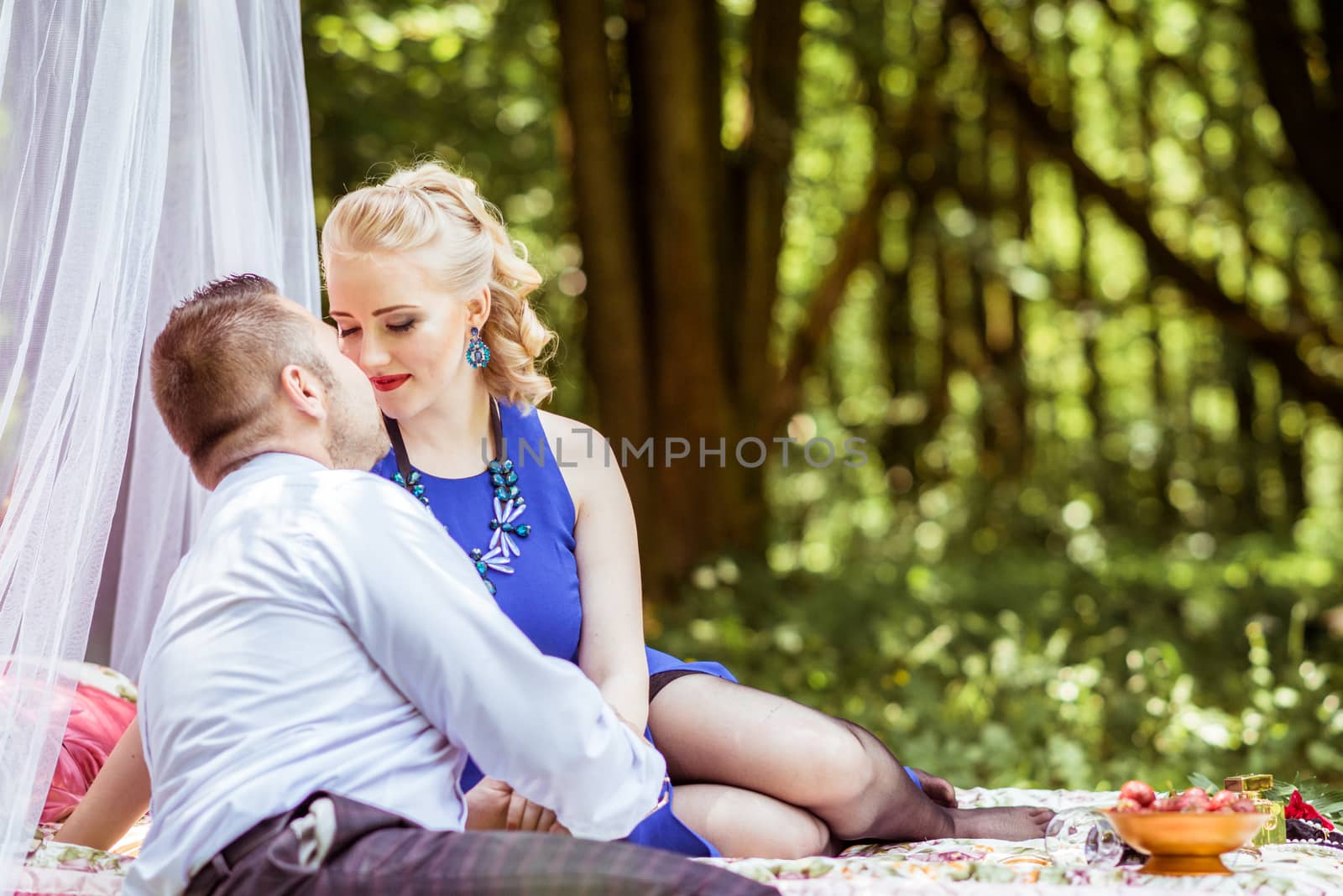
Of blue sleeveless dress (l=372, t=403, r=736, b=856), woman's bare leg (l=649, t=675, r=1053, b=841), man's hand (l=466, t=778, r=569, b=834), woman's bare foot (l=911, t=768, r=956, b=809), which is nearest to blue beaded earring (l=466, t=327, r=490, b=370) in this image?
blue sleeveless dress (l=372, t=403, r=736, b=856)

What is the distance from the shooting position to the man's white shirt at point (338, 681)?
1.58 metres

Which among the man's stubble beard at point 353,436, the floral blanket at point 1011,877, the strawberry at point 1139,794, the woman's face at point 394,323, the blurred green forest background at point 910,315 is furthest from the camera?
the blurred green forest background at point 910,315

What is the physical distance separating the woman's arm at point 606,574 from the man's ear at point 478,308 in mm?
230

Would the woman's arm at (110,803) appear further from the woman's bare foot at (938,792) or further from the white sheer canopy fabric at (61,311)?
the woman's bare foot at (938,792)

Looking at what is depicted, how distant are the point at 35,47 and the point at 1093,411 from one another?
1189 cm

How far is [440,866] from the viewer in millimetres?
1515

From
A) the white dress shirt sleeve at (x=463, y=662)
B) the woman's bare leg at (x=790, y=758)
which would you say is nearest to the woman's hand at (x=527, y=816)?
the white dress shirt sleeve at (x=463, y=662)

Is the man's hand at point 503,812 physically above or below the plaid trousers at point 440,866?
below

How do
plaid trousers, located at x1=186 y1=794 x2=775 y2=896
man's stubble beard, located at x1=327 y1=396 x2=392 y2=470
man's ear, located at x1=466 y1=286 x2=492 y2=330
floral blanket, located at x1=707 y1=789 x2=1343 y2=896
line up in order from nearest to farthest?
plaid trousers, located at x1=186 y1=794 x2=775 y2=896
man's stubble beard, located at x1=327 y1=396 x2=392 y2=470
floral blanket, located at x1=707 y1=789 x2=1343 y2=896
man's ear, located at x1=466 y1=286 x2=492 y2=330

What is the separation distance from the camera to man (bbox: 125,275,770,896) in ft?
5.00

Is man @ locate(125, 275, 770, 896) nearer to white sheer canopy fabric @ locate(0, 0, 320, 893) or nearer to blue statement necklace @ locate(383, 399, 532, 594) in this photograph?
white sheer canopy fabric @ locate(0, 0, 320, 893)

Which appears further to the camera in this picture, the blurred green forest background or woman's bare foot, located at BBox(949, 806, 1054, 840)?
the blurred green forest background

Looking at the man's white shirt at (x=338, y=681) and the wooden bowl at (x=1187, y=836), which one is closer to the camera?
the man's white shirt at (x=338, y=681)

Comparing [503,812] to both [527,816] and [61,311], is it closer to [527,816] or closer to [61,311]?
[527,816]
